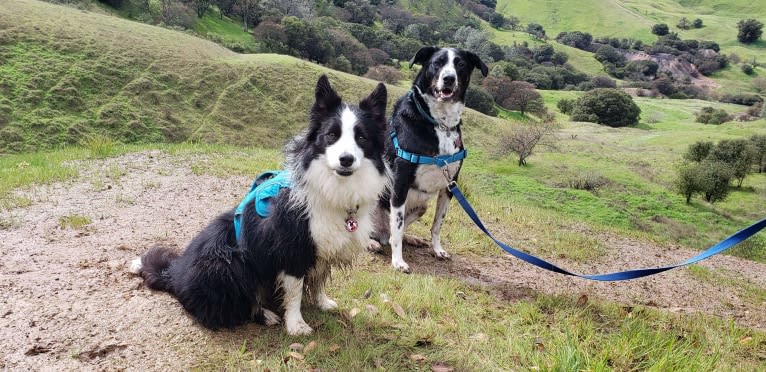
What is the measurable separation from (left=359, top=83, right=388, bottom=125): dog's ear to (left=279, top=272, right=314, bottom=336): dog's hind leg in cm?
141

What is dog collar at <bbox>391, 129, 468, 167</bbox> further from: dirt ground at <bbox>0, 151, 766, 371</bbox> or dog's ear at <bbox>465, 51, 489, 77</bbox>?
dirt ground at <bbox>0, 151, 766, 371</bbox>

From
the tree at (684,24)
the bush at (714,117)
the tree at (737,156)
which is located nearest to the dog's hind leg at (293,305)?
the tree at (737,156)

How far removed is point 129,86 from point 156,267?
87.0ft

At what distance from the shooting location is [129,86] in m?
25.8

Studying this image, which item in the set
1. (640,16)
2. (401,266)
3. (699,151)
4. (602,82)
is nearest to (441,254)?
(401,266)

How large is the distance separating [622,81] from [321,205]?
390 feet

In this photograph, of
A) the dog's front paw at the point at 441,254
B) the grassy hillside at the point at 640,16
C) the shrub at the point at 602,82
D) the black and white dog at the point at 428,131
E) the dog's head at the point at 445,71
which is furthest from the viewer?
the grassy hillside at the point at 640,16

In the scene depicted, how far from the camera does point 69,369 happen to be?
2.81 meters

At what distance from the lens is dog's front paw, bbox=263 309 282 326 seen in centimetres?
360

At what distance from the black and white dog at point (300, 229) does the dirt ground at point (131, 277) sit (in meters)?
0.29

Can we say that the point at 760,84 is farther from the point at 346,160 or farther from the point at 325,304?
the point at 346,160

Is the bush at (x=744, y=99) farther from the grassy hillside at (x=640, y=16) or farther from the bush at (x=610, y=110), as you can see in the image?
the bush at (x=610, y=110)

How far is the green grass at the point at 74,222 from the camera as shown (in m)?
5.56

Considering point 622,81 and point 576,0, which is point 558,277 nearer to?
point 622,81
